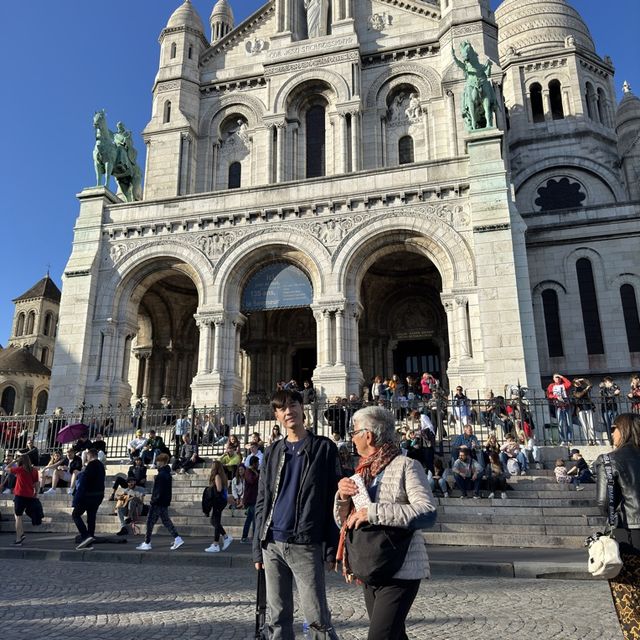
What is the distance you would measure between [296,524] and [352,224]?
1665 centimetres

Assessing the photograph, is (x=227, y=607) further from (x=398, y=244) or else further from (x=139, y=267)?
(x=139, y=267)

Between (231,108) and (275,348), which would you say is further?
(231,108)

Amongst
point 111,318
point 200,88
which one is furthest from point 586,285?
point 200,88

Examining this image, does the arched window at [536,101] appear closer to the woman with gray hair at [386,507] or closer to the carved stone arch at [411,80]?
the carved stone arch at [411,80]

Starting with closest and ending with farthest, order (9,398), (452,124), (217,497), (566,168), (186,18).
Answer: (217,497) → (452,124) → (186,18) → (566,168) → (9,398)

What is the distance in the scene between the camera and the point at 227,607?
6.09 meters

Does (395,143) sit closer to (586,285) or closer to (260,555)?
(586,285)

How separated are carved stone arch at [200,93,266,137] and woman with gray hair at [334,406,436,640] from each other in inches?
1067

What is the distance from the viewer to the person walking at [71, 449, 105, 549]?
960cm

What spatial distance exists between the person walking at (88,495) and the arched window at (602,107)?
35711mm

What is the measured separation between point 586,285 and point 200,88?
20.6 metres

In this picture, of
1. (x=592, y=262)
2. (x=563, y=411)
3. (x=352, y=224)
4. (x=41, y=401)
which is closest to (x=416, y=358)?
(x=352, y=224)

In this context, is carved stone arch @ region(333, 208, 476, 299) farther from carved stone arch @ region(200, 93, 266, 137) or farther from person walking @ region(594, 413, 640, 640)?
person walking @ region(594, 413, 640, 640)

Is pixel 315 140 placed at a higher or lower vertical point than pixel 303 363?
higher
